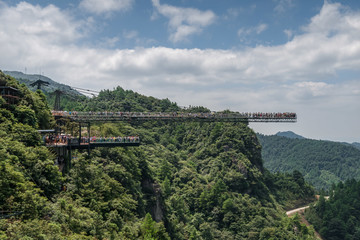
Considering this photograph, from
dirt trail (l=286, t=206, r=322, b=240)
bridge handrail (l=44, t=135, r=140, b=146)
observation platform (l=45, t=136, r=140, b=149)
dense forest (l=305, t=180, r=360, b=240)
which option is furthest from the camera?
dense forest (l=305, t=180, r=360, b=240)

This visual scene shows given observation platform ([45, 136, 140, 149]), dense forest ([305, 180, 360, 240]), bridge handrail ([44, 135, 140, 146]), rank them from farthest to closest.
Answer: dense forest ([305, 180, 360, 240]) < observation platform ([45, 136, 140, 149]) < bridge handrail ([44, 135, 140, 146])

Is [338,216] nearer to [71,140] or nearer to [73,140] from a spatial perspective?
[73,140]

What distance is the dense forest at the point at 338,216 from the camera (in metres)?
109

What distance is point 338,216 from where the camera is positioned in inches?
4473

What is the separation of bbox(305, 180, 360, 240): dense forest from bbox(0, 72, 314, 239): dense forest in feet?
28.1

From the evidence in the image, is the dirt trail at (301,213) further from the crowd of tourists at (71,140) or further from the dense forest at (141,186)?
the crowd of tourists at (71,140)

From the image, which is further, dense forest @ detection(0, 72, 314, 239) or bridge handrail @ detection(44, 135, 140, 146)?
bridge handrail @ detection(44, 135, 140, 146)

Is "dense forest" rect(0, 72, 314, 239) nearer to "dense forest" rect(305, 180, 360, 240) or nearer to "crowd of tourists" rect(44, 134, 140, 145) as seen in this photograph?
"crowd of tourists" rect(44, 134, 140, 145)

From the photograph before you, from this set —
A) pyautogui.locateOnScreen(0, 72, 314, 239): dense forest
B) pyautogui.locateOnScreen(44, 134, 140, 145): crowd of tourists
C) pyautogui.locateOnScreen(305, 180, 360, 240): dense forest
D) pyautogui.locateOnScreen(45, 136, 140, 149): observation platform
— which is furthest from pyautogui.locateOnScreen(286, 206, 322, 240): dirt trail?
pyautogui.locateOnScreen(45, 136, 140, 149): observation platform

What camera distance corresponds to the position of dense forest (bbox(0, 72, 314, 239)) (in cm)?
2595

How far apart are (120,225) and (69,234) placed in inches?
481

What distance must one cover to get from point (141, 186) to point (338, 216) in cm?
8261

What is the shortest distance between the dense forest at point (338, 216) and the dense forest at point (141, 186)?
855 centimetres

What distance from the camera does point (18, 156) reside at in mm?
30031
